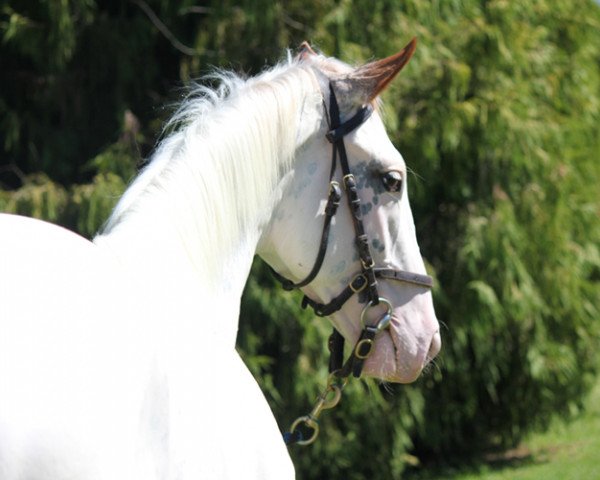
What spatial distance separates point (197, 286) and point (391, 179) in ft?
2.01

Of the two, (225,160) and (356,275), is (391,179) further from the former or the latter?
→ (225,160)

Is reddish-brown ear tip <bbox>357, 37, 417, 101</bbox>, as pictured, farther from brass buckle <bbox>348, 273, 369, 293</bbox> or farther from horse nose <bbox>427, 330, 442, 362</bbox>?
horse nose <bbox>427, 330, 442, 362</bbox>

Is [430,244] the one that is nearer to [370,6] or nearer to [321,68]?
[370,6]

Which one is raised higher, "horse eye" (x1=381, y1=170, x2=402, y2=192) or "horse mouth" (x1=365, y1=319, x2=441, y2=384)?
"horse eye" (x1=381, y1=170, x2=402, y2=192)

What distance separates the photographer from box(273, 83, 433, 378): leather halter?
227 cm

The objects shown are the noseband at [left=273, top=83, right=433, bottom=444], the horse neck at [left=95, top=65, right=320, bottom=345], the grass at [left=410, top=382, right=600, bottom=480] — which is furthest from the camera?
the grass at [left=410, top=382, right=600, bottom=480]

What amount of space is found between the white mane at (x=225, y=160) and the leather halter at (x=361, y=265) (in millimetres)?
76

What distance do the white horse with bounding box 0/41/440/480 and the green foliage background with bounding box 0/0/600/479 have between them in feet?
8.54

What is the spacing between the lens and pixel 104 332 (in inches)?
63.1

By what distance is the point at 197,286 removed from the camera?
2012 mm

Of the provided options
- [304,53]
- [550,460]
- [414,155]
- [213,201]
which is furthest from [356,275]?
[550,460]

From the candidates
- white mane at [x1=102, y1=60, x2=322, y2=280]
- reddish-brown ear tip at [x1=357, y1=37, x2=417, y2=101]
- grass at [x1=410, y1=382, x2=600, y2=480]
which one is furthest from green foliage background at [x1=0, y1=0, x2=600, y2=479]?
white mane at [x1=102, y1=60, x2=322, y2=280]

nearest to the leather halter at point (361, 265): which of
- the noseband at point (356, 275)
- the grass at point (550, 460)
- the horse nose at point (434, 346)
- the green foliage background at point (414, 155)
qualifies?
the noseband at point (356, 275)

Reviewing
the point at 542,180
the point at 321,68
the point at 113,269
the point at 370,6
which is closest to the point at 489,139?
the point at 542,180
